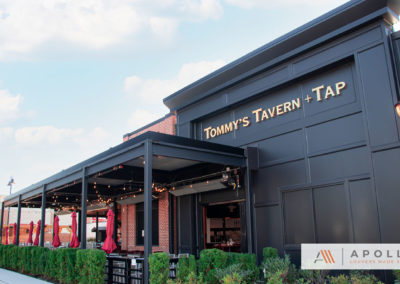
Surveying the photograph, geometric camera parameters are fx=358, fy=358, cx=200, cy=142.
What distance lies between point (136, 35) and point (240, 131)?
9560 millimetres

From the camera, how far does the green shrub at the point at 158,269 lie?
280 inches

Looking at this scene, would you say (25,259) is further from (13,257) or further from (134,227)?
(134,227)

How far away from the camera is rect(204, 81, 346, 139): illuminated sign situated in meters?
9.21

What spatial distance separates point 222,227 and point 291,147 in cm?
567

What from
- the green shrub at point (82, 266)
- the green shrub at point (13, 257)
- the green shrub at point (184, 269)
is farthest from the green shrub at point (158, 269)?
the green shrub at point (13, 257)

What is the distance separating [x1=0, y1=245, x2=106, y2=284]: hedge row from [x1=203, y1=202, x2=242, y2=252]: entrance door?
4713 mm

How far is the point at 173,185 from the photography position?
13055 mm

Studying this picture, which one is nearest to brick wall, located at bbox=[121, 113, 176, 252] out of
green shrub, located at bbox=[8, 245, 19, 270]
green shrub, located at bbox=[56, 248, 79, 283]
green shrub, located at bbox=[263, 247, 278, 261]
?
green shrub, located at bbox=[56, 248, 79, 283]

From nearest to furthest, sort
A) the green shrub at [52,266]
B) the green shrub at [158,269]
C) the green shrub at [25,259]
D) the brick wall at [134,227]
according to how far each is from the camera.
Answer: the green shrub at [158,269]
the green shrub at [52,266]
the green shrub at [25,259]
the brick wall at [134,227]

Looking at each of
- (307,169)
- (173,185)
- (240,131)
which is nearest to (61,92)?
(173,185)

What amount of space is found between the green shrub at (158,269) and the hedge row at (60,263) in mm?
2166

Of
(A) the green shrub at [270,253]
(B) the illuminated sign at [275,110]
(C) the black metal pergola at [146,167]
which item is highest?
(B) the illuminated sign at [275,110]

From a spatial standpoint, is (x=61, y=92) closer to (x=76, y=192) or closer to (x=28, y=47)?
(x=28, y=47)

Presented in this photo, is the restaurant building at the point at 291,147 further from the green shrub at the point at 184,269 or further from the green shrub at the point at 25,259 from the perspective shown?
the green shrub at the point at 25,259
